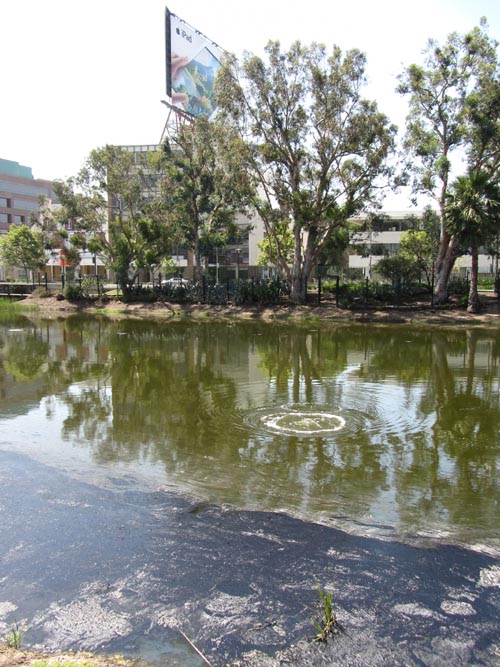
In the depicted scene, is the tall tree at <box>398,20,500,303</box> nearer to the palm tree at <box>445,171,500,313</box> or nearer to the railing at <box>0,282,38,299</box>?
the palm tree at <box>445,171,500,313</box>

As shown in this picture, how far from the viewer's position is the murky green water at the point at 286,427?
5844 millimetres

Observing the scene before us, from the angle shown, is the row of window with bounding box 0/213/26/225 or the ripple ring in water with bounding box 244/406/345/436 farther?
the row of window with bounding box 0/213/26/225

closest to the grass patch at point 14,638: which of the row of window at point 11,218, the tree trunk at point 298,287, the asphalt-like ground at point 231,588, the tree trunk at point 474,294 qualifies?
the asphalt-like ground at point 231,588

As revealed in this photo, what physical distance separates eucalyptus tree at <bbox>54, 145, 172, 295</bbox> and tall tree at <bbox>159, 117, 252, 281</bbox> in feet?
3.58

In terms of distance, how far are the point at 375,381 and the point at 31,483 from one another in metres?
8.03

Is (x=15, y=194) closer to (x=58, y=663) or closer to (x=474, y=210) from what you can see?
(x=474, y=210)

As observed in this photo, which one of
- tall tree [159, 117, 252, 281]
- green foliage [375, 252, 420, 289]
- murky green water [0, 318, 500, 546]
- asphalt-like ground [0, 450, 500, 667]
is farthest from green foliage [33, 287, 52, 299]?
asphalt-like ground [0, 450, 500, 667]

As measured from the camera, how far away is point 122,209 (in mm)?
36938

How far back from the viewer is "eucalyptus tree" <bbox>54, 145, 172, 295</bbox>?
34.4 metres

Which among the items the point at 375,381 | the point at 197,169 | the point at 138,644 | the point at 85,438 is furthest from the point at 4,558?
the point at 197,169

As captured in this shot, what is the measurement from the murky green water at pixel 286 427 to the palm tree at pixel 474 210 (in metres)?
11.0

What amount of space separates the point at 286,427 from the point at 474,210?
71.5 ft

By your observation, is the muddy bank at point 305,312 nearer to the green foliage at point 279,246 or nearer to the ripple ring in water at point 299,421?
the green foliage at point 279,246

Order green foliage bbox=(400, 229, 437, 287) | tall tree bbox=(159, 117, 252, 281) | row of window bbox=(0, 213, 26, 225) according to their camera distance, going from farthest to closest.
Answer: row of window bbox=(0, 213, 26, 225), green foliage bbox=(400, 229, 437, 287), tall tree bbox=(159, 117, 252, 281)
